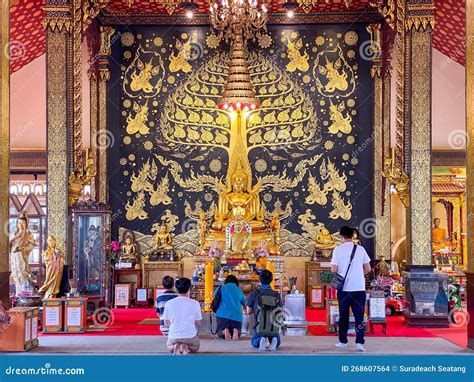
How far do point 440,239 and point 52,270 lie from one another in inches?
398

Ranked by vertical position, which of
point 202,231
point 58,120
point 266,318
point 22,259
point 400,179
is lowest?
point 266,318

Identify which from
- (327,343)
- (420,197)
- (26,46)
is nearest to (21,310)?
(327,343)

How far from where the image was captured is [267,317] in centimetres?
977

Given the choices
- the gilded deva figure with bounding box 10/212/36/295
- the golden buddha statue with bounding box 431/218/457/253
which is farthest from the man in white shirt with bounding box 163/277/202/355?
the golden buddha statue with bounding box 431/218/457/253

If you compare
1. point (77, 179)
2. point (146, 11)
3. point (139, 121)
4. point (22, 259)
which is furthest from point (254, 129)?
point (22, 259)

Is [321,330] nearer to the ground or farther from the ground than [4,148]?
nearer to the ground

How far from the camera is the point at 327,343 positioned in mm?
10500

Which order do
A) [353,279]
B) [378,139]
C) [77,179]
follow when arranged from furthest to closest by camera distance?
[378,139] → [77,179] → [353,279]

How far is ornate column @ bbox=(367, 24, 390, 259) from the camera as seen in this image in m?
17.3

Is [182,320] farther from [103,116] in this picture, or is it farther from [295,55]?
[295,55]

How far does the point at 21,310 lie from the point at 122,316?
507 cm

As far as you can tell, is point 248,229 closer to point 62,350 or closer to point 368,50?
point 368,50

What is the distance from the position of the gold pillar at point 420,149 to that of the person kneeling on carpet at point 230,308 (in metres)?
3.46

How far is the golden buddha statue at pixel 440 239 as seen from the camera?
19.5 meters
